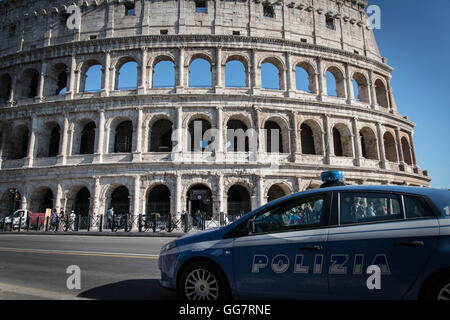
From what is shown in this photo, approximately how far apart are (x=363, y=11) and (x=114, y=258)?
3083cm

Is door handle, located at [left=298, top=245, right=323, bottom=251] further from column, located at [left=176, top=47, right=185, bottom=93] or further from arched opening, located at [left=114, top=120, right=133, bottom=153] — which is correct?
→ arched opening, located at [left=114, top=120, right=133, bottom=153]

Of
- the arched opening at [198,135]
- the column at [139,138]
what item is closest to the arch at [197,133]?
the arched opening at [198,135]

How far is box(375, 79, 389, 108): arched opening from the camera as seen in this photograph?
26.0 m

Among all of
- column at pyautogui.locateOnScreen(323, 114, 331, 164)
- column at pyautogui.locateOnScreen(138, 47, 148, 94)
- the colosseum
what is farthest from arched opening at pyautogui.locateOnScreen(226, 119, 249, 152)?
column at pyautogui.locateOnScreen(138, 47, 148, 94)

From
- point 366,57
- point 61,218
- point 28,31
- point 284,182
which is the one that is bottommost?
point 61,218

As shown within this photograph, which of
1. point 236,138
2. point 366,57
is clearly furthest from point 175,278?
point 366,57

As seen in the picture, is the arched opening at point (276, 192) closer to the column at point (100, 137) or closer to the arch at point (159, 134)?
the arch at point (159, 134)

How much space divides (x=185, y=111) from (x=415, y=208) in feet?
61.2

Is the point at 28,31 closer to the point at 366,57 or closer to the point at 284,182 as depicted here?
the point at 284,182

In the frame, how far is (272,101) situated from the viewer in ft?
68.7

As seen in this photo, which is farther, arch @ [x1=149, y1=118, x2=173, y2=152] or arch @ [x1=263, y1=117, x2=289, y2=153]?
arch @ [x1=149, y1=118, x2=173, y2=152]

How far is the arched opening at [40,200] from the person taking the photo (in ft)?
68.9

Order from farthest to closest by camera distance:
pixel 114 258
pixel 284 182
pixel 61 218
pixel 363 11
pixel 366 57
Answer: pixel 363 11 → pixel 366 57 → pixel 284 182 → pixel 61 218 → pixel 114 258

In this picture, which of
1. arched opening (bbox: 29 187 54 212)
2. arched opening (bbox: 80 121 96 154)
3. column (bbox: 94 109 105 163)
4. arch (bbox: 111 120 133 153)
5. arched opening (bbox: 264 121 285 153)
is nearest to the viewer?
column (bbox: 94 109 105 163)
